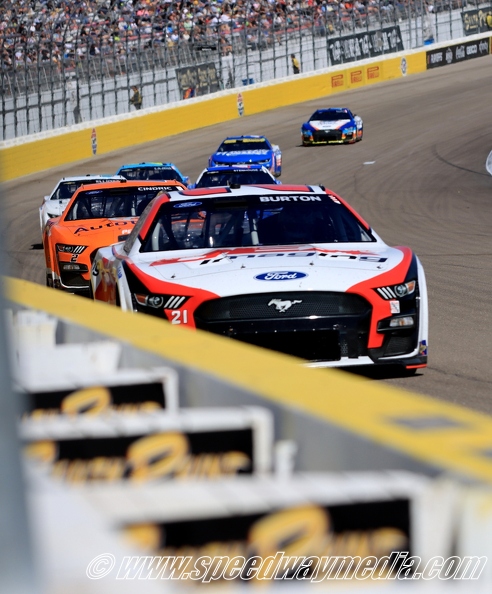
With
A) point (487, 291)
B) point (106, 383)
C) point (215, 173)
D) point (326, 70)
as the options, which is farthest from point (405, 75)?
point (106, 383)

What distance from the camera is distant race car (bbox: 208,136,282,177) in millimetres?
24641

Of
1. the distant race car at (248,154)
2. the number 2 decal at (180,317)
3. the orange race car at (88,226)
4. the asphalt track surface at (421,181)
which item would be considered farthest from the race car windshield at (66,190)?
the number 2 decal at (180,317)

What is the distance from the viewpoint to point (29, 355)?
13.0ft

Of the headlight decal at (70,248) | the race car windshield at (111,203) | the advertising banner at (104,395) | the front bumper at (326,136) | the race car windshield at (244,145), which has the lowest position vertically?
the front bumper at (326,136)

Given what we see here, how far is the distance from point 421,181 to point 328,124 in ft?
30.4

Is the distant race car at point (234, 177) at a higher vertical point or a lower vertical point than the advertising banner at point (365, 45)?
lower

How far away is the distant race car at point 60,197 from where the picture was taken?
15.2 metres

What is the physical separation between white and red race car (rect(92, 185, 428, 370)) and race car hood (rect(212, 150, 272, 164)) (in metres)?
17.8

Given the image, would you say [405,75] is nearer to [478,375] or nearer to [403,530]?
[478,375]

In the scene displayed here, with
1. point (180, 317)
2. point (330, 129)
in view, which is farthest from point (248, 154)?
point (180, 317)

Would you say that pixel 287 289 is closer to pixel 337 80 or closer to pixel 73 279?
pixel 73 279

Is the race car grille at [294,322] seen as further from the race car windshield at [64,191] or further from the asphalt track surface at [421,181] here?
the race car windshield at [64,191]

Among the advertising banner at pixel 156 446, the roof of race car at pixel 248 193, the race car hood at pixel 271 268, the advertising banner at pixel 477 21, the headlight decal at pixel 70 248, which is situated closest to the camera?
the advertising banner at pixel 156 446

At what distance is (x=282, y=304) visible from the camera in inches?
231
